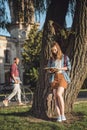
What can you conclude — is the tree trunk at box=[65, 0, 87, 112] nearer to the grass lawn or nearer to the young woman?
the young woman

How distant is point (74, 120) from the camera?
9211mm

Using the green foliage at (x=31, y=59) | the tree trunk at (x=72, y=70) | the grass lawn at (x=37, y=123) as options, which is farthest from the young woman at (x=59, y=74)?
the green foliage at (x=31, y=59)

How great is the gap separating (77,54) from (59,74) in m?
0.78

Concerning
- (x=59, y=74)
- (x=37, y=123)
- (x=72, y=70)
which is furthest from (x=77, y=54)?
(x=37, y=123)

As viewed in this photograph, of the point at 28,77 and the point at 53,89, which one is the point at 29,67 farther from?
the point at 53,89

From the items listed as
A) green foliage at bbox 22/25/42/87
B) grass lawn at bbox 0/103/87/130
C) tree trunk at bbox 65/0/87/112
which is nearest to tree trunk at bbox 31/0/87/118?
tree trunk at bbox 65/0/87/112

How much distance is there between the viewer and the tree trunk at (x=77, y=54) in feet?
31.5

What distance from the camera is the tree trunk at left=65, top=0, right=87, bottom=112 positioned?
9594mm

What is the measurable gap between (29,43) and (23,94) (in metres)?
35.2

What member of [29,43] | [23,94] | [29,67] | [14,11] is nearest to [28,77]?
[29,67]

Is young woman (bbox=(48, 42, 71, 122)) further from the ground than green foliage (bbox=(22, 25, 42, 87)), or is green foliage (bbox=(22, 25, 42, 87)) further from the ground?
young woman (bbox=(48, 42, 71, 122))

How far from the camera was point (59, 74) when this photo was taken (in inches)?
362

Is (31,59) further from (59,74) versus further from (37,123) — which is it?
(37,123)

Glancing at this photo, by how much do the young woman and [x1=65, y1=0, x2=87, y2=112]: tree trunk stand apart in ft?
1.43
